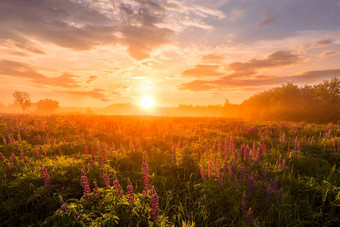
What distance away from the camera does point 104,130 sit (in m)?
12.5

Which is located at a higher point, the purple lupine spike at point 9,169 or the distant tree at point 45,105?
the distant tree at point 45,105

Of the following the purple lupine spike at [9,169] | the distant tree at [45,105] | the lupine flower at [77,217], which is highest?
the distant tree at [45,105]

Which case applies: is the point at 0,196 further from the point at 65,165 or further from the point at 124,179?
the point at 124,179

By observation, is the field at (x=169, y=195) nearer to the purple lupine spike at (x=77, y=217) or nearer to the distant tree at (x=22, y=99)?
the purple lupine spike at (x=77, y=217)

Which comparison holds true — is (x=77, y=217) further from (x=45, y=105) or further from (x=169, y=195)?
(x=45, y=105)

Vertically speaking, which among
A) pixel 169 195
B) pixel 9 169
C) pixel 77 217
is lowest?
pixel 169 195

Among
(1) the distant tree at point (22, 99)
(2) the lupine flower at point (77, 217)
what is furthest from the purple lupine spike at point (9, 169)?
(1) the distant tree at point (22, 99)

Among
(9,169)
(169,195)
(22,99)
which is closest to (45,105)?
(22,99)

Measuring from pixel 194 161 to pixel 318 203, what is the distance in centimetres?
355

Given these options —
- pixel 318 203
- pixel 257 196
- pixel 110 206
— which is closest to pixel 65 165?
pixel 110 206

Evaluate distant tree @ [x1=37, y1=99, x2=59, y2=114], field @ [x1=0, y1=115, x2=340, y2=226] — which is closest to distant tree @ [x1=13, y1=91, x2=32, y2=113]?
distant tree @ [x1=37, y1=99, x2=59, y2=114]

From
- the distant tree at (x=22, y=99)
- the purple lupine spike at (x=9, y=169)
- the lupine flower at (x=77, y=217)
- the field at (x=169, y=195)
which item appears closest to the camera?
the lupine flower at (x=77, y=217)

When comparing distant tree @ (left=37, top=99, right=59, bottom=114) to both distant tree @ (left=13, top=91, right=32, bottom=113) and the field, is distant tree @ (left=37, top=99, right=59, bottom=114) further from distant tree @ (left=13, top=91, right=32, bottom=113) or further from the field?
the field

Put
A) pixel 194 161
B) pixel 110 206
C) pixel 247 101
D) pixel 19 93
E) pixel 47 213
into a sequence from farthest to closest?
pixel 19 93 < pixel 247 101 < pixel 194 161 < pixel 47 213 < pixel 110 206
